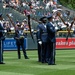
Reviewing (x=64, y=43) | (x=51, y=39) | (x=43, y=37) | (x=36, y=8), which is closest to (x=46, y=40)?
(x=51, y=39)

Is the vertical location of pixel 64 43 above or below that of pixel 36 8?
below

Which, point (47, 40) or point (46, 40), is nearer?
point (47, 40)

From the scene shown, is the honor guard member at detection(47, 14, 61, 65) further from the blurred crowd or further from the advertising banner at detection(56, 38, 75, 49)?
the blurred crowd

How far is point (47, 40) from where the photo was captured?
51.3ft

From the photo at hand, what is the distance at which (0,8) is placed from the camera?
34.4 meters

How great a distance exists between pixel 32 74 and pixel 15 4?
26.0 m

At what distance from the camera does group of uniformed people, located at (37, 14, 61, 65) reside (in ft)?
50.3

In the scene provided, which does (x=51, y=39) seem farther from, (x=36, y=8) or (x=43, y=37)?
(x=36, y=8)

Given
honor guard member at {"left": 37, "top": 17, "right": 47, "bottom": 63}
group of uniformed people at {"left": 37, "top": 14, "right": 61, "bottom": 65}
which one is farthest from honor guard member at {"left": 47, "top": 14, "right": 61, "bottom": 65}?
honor guard member at {"left": 37, "top": 17, "right": 47, "bottom": 63}

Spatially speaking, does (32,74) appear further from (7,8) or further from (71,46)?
(7,8)

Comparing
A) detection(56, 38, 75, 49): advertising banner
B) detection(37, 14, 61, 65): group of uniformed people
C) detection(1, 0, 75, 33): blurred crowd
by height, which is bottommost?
detection(56, 38, 75, 49): advertising banner

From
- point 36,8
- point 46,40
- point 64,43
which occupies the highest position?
point 36,8

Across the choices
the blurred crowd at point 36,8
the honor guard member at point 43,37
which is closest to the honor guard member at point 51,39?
the honor guard member at point 43,37

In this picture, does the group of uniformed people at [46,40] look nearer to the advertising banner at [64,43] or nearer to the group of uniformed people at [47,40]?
the group of uniformed people at [47,40]
